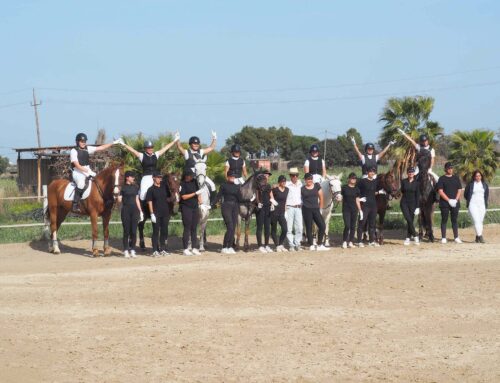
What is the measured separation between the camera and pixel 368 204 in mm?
16828

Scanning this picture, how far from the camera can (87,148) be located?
1630 centimetres

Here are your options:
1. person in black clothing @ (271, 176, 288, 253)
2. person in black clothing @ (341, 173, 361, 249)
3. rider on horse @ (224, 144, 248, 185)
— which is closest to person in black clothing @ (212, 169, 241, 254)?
rider on horse @ (224, 144, 248, 185)

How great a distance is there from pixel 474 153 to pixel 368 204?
331 inches

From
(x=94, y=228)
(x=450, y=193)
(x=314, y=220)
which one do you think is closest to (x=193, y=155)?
(x=94, y=228)

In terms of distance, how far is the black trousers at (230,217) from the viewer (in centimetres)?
1581

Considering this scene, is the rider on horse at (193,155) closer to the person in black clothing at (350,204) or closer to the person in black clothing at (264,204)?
the person in black clothing at (264,204)

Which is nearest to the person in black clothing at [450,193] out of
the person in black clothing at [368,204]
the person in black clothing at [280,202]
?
the person in black clothing at [368,204]

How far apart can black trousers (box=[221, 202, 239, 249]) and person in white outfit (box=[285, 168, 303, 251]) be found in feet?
4.09

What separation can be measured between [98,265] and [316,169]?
578cm

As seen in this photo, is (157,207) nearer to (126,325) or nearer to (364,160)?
(364,160)

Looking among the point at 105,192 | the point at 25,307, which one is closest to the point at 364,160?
the point at 105,192

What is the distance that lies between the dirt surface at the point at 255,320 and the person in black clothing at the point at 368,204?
81.8 inches

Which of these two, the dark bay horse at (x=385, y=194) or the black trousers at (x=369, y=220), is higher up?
the dark bay horse at (x=385, y=194)

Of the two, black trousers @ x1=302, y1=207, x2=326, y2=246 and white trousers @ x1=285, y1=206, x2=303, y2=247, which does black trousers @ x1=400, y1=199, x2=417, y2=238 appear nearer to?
black trousers @ x1=302, y1=207, x2=326, y2=246
